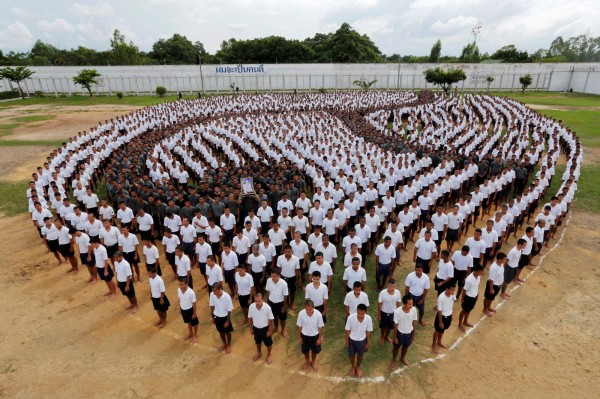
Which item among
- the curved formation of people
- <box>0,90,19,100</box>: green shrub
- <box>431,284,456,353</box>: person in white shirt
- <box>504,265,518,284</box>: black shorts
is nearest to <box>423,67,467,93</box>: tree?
the curved formation of people

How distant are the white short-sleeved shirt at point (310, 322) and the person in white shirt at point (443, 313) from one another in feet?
5.98

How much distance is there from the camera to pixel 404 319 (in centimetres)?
517

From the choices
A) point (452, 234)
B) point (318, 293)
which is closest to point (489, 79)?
point (452, 234)

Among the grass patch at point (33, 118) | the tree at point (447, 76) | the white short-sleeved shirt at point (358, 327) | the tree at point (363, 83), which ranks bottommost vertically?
the grass patch at point (33, 118)

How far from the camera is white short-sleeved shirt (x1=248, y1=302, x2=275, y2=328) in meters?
5.26

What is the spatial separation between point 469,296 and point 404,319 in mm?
1562

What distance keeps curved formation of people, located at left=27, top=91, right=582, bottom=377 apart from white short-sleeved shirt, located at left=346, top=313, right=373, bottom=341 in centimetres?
2

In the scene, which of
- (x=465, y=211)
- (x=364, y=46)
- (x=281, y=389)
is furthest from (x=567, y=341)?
(x=364, y=46)

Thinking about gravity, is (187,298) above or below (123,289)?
above

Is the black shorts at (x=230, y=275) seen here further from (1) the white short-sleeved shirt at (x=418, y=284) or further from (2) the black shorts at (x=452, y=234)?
(2) the black shorts at (x=452, y=234)

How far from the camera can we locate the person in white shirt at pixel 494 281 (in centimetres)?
622

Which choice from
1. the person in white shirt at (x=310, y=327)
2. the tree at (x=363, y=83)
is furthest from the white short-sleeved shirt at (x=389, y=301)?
the tree at (x=363, y=83)

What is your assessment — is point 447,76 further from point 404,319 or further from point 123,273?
point 123,273

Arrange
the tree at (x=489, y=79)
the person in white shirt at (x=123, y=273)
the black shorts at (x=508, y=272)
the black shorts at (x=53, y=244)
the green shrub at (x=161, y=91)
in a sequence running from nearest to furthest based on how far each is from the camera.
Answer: the person in white shirt at (x=123, y=273)
the black shorts at (x=508, y=272)
the black shorts at (x=53, y=244)
the green shrub at (x=161, y=91)
the tree at (x=489, y=79)
